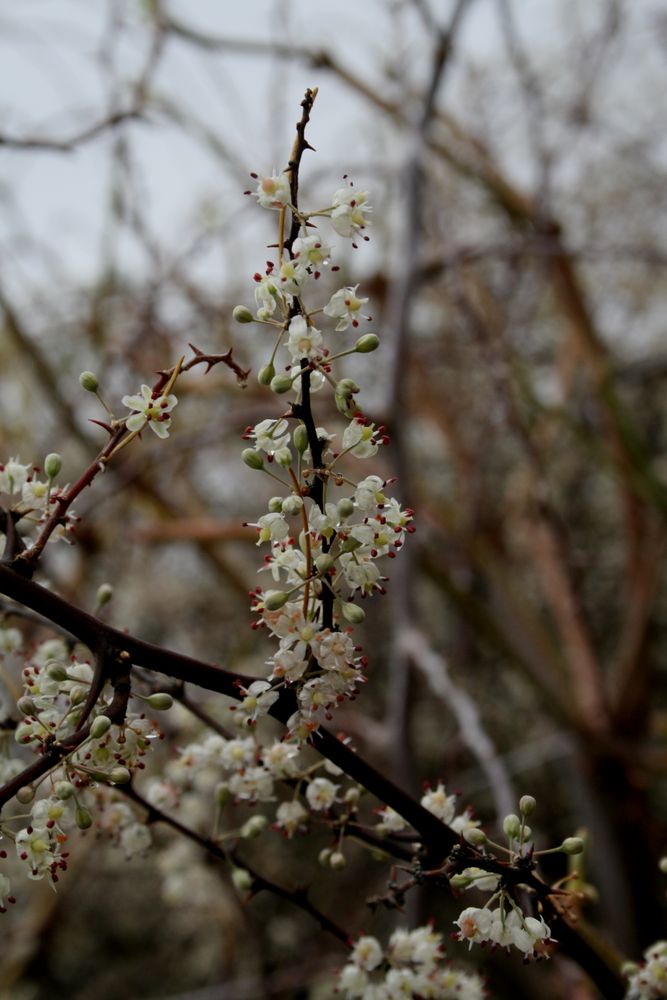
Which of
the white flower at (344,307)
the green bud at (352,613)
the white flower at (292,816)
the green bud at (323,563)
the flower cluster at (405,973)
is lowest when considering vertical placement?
the flower cluster at (405,973)

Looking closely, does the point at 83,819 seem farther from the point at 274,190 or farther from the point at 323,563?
the point at 274,190

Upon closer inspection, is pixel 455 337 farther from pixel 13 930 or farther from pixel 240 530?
pixel 13 930

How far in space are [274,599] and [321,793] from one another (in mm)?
171

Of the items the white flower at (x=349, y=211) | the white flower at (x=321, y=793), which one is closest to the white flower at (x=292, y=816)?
the white flower at (x=321, y=793)

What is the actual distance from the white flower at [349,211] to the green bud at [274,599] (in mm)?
187

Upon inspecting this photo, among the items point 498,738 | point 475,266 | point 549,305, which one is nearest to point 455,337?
point 475,266

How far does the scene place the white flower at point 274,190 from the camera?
418mm

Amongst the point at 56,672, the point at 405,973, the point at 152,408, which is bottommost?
the point at 405,973

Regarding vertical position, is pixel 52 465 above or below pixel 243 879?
above

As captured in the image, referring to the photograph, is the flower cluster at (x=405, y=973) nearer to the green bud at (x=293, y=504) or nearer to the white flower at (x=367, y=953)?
the white flower at (x=367, y=953)

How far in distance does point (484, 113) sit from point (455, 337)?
31.0 inches

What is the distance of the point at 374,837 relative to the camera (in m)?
0.52

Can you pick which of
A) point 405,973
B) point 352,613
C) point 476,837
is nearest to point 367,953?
point 405,973

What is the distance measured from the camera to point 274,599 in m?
0.43
